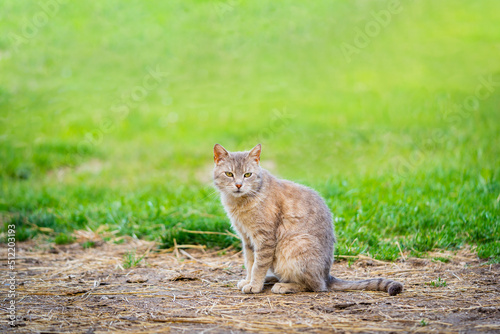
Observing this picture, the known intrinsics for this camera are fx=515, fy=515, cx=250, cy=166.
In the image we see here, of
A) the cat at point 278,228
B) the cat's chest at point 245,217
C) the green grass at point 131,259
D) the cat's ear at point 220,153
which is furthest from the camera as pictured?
the green grass at point 131,259

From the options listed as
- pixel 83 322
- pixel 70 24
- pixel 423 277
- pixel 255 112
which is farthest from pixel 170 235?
pixel 70 24

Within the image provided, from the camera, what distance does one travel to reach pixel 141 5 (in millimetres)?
15156

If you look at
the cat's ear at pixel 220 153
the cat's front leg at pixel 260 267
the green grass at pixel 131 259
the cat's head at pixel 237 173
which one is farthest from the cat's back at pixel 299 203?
the green grass at pixel 131 259

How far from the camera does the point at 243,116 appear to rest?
11.6 metres

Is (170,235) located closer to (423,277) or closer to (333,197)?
(333,197)

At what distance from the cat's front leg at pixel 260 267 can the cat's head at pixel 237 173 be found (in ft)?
1.60

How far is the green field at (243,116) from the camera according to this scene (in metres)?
6.34

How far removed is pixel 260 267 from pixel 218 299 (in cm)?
45

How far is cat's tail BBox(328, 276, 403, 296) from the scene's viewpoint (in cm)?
397

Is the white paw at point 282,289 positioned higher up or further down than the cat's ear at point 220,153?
further down

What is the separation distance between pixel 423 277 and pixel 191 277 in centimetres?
206

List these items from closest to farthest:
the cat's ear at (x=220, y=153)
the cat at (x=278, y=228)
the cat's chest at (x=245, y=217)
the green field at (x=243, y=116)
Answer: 1. the cat at (x=278, y=228)
2. the cat's chest at (x=245, y=217)
3. the cat's ear at (x=220, y=153)
4. the green field at (x=243, y=116)

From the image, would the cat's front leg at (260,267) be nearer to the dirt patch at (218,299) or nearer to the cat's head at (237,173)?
the dirt patch at (218,299)

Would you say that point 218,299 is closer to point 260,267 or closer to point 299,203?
point 260,267
